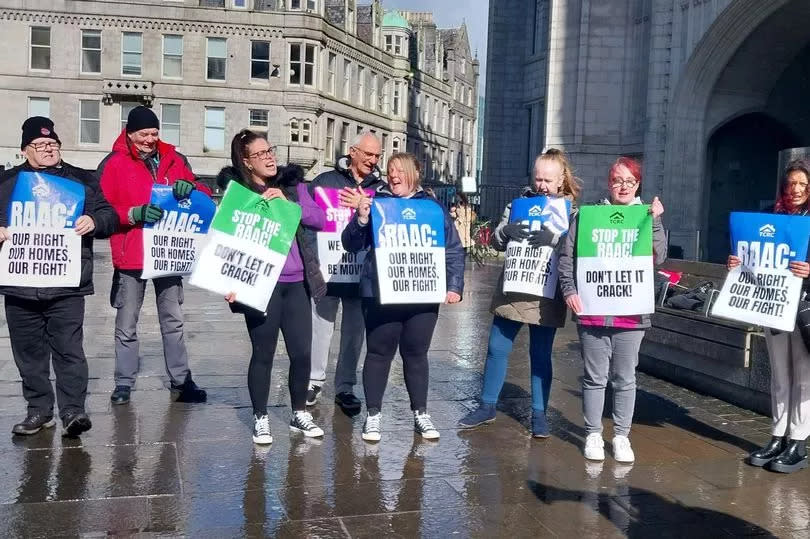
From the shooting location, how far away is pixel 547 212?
6.48 m

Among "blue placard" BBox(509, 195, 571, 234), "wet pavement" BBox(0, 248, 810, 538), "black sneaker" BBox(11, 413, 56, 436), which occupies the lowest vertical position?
"wet pavement" BBox(0, 248, 810, 538)

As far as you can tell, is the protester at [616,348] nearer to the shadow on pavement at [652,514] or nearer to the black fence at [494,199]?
the shadow on pavement at [652,514]

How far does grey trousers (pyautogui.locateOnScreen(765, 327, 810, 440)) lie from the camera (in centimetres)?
591

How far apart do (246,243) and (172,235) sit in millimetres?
1248

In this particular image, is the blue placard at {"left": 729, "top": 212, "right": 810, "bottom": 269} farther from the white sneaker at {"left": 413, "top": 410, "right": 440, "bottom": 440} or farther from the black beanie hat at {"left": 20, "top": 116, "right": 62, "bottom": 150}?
the black beanie hat at {"left": 20, "top": 116, "right": 62, "bottom": 150}

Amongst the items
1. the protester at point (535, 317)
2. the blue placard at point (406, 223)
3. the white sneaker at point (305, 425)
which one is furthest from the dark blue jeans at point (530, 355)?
the white sneaker at point (305, 425)

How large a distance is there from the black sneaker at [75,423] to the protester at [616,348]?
3.13 meters

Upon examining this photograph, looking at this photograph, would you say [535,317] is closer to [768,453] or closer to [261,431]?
[768,453]

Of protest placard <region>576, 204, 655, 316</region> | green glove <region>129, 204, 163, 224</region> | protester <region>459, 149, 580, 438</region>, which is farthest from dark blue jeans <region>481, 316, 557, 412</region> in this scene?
green glove <region>129, 204, 163, 224</region>

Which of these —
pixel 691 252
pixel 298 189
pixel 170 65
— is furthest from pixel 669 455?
pixel 170 65

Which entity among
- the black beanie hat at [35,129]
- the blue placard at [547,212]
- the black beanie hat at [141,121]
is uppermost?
the black beanie hat at [141,121]

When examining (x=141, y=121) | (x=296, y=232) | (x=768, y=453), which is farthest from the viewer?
(x=141, y=121)

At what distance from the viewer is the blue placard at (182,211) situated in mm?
7039

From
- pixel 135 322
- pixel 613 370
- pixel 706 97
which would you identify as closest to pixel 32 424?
pixel 135 322
